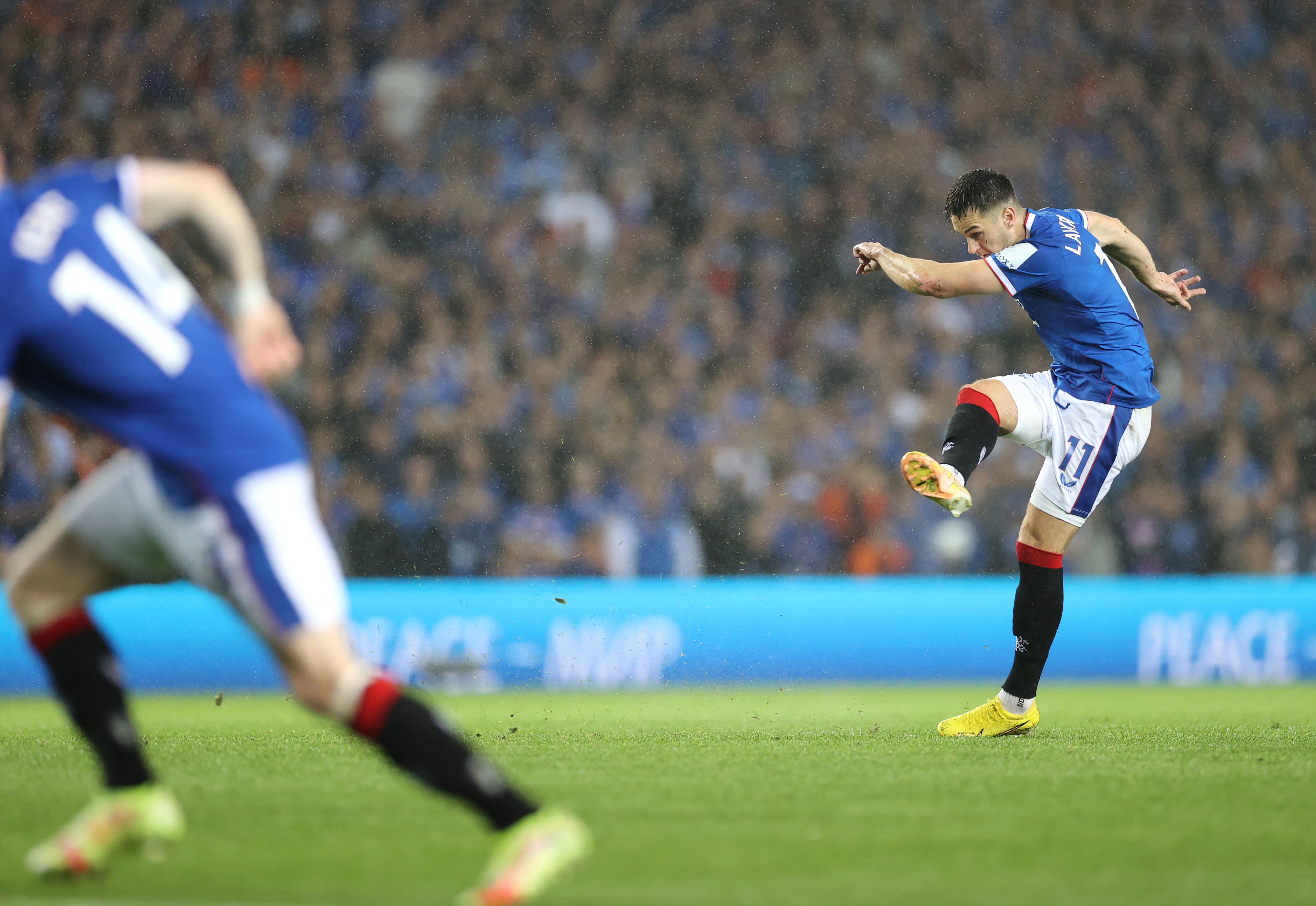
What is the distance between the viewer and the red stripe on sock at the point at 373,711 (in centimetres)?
302

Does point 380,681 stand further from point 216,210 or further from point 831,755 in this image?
point 831,755

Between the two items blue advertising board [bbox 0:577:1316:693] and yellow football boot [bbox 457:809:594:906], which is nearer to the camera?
yellow football boot [bbox 457:809:594:906]

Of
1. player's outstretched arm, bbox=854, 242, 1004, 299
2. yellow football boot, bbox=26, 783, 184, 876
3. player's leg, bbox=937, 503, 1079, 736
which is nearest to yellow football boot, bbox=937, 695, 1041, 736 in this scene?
player's leg, bbox=937, 503, 1079, 736

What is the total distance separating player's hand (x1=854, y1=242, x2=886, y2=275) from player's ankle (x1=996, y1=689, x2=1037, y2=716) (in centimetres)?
187

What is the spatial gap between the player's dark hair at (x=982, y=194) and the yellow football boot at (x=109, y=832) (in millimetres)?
4074

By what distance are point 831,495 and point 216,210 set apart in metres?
9.45

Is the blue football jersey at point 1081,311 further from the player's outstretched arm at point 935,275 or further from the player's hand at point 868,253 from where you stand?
the player's hand at point 868,253

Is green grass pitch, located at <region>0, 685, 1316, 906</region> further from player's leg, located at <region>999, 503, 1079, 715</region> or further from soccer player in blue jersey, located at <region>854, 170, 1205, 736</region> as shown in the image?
soccer player in blue jersey, located at <region>854, 170, 1205, 736</region>

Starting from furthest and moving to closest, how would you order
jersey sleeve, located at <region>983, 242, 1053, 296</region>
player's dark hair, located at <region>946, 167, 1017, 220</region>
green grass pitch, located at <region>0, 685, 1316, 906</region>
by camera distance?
player's dark hair, located at <region>946, 167, 1017, 220</region>, jersey sleeve, located at <region>983, 242, 1053, 296</region>, green grass pitch, located at <region>0, 685, 1316, 906</region>

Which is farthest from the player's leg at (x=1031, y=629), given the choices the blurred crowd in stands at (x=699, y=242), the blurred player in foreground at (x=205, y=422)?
the blurred crowd in stands at (x=699, y=242)

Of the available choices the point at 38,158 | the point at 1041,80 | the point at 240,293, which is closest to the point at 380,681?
the point at 240,293

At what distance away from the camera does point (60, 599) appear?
11.6 ft

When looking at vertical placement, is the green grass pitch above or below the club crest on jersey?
below

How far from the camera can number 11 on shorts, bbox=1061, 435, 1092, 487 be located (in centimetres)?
631
